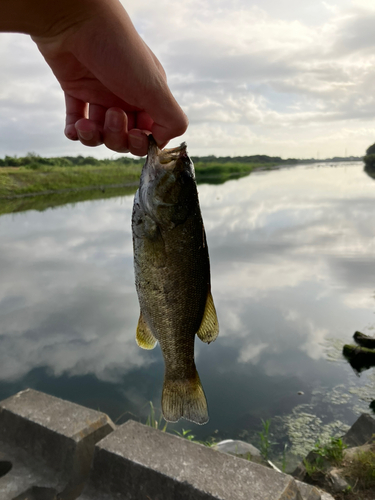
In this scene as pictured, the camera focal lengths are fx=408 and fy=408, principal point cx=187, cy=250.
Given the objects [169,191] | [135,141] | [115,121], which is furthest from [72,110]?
→ [169,191]

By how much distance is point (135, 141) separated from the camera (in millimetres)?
2146

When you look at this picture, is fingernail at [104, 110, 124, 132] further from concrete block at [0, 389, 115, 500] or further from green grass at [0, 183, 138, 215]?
green grass at [0, 183, 138, 215]

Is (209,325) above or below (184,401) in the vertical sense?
above

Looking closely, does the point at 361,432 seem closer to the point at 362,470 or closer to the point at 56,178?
the point at 362,470

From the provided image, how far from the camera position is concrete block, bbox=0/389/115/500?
3506 millimetres

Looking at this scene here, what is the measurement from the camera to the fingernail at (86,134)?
222 cm

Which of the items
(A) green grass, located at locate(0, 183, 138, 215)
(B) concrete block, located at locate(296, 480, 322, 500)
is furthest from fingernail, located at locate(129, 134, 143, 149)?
(A) green grass, located at locate(0, 183, 138, 215)

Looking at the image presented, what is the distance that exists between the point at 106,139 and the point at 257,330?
7.48 m

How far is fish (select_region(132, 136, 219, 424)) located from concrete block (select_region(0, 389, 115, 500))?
79.3 inches

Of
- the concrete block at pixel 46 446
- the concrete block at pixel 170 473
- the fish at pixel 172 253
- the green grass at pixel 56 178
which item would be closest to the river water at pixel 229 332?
the concrete block at pixel 46 446

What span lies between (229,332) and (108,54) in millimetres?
7788

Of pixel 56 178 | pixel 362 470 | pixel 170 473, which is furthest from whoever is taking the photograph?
pixel 56 178

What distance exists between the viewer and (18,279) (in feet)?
44.8

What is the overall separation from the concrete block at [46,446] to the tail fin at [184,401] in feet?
6.22
